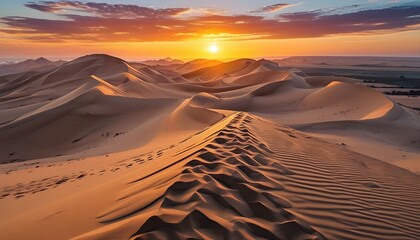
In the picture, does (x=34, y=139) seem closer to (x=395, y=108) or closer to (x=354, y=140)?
(x=354, y=140)

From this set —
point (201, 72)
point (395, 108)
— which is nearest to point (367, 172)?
point (395, 108)

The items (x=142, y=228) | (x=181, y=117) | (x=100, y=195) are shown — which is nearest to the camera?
(x=142, y=228)

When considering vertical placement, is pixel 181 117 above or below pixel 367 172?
below

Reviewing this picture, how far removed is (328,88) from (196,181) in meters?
18.7

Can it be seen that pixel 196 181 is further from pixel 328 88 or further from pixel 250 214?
pixel 328 88

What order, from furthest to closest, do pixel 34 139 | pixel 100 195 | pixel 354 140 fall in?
pixel 34 139
pixel 354 140
pixel 100 195

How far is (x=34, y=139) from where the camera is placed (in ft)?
47.1

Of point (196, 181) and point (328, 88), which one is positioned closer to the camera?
point (196, 181)

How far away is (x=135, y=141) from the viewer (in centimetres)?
1126

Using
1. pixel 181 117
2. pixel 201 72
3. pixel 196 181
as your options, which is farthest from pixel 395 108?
pixel 201 72

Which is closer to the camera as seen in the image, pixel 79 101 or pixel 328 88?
pixel 79 101

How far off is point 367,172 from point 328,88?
16330 mm

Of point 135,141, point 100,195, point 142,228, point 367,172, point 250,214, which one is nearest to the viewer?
point 142,228

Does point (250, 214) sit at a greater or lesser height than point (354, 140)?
greater
